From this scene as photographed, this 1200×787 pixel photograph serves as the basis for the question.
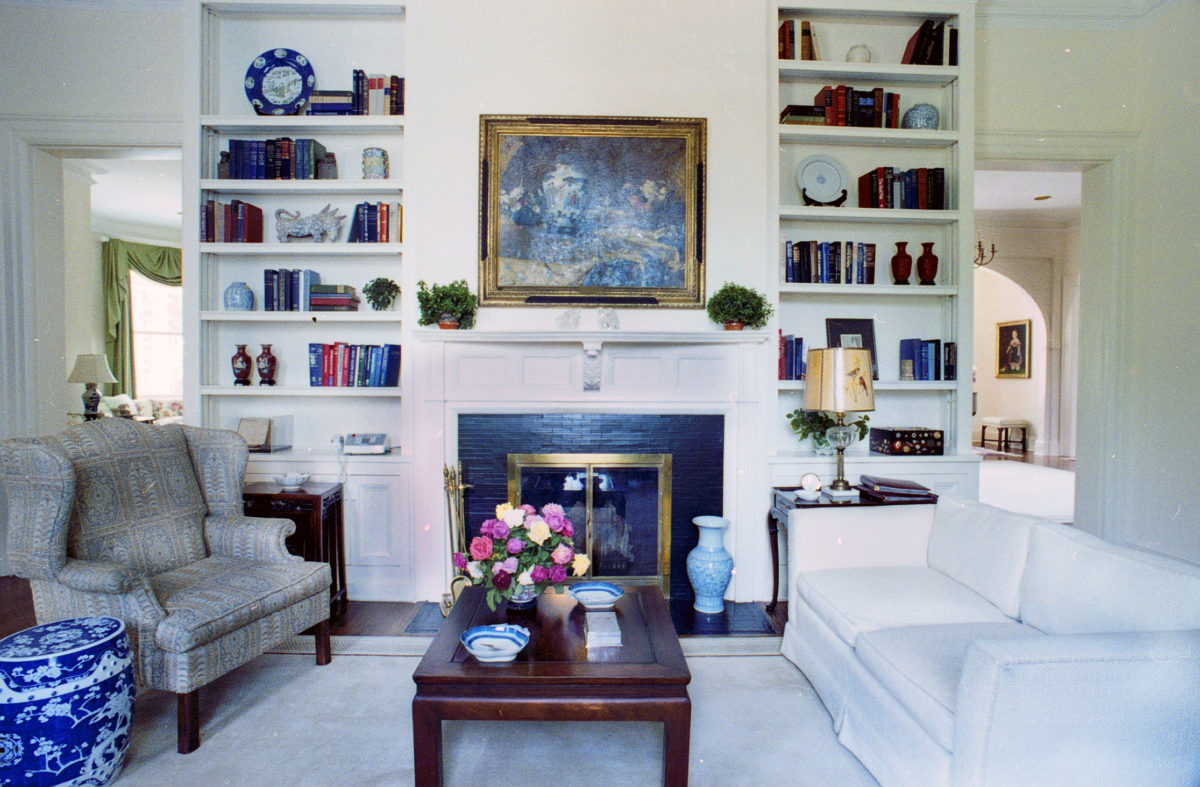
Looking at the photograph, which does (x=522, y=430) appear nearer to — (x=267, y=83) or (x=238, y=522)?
(x=238, y=522)

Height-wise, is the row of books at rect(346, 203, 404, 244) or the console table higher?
the row of books at rect(346, 203, 404, 244)

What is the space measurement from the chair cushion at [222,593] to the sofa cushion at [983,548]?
2.53m

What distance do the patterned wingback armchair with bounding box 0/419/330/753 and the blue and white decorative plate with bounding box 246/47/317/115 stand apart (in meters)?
1.94

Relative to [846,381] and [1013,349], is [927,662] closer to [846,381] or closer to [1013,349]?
[846,381]

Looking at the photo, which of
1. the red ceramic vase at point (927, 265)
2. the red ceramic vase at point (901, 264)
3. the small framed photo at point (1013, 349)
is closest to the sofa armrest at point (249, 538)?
the red ceramic vase at point (901, 264)

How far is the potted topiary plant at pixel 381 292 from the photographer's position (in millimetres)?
3486

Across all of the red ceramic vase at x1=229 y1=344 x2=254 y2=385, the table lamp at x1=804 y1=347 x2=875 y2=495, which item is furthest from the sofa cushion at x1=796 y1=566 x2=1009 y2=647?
the red ceramic vase at x1=229 y1=344 x2=254 y2=385

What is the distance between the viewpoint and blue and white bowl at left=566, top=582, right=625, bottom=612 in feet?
7.22

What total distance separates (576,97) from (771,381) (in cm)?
190

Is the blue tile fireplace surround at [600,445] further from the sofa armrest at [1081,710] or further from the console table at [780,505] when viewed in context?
the sofa armrest at [1081,710]

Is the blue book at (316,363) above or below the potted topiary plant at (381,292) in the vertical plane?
below

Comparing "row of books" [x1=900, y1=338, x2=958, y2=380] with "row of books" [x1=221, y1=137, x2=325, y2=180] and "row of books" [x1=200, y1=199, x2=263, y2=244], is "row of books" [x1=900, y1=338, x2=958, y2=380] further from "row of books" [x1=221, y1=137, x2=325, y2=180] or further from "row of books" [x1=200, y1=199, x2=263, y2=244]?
"row of books" [x1=200, y1=199, x2=263, y2=244]

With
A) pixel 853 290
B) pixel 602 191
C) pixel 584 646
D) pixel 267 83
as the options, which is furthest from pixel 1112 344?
pixel 267 83

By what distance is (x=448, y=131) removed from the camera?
339cm
